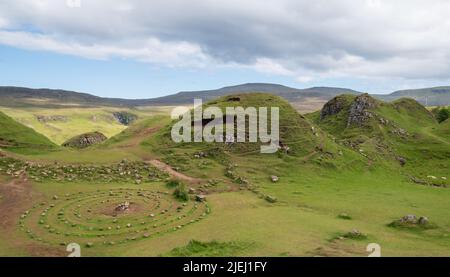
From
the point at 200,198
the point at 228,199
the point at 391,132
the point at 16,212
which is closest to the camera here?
the point at 16,212

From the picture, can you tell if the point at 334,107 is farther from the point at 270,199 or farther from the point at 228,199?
the point at 228,199

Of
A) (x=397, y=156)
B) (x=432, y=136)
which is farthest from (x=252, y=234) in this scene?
(x=432, y=136)

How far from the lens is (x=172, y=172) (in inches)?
2322

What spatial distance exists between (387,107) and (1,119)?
335ft

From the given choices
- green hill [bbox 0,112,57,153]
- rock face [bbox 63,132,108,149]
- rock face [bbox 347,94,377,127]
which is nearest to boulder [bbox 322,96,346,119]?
rock face [bbox 347,94,377,127]

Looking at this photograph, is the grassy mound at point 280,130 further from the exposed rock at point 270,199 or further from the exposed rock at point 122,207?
the exposed rock at point 122,207

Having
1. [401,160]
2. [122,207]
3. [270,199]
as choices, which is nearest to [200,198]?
[270,199]

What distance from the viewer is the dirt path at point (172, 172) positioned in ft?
183

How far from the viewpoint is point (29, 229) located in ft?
116

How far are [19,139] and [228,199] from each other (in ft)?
135

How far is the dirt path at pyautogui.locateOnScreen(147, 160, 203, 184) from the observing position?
55.8 meters

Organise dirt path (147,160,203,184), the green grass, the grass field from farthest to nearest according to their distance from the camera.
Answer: dirt path (147,160,203,184), the grass field, the green grass

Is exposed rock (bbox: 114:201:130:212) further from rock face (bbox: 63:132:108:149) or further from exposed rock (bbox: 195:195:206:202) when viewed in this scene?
rock face (bbox: 63:132:108:149)

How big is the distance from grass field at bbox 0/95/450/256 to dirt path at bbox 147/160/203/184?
45 centimetres
